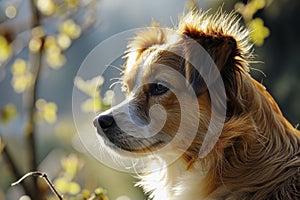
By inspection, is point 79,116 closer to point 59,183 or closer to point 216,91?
point 59,183

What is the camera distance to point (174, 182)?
3104 millimetres

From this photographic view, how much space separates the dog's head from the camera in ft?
9.41

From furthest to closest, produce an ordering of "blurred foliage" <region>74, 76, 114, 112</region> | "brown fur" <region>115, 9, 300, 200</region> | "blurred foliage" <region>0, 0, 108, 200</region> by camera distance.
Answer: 1. "blurred foliage" <region>0, 0, 108, 200</region>
2. "blurred foliage" <region>74, 76, 114, 112</region>
3. "brown fur" <region>115, 9, 300, 200</region>

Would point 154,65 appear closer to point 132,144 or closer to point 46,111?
point 132,144

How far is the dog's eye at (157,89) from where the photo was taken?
9.71ft

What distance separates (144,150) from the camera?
3.01 m

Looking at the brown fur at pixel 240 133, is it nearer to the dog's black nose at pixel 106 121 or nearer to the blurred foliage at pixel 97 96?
the dog's black nose at pixel 106 121

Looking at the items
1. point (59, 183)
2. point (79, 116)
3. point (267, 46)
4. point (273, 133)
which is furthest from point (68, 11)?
point (267, 46)

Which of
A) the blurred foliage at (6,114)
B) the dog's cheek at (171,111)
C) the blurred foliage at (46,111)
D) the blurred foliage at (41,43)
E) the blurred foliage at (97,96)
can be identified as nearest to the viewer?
the dog's cheek at (171,111)

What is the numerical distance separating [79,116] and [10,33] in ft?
3.13

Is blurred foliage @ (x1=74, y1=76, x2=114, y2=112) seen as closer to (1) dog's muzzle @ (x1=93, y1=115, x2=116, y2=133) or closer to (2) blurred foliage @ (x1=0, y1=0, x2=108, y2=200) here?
(2) blurred foliage @ (x1=0, y1=0, x2=108, y2=200)

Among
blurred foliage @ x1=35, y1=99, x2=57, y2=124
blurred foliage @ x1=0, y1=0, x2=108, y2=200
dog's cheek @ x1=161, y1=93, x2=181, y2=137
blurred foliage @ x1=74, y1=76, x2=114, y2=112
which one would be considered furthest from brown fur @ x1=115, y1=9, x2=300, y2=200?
blurred foliage @ x1=35, y1=99, x2=57, y2=124

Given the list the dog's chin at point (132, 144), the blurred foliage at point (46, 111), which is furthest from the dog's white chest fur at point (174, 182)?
the blurred foliage at point (46, 111)

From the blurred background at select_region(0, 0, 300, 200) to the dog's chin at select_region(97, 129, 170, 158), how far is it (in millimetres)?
241
